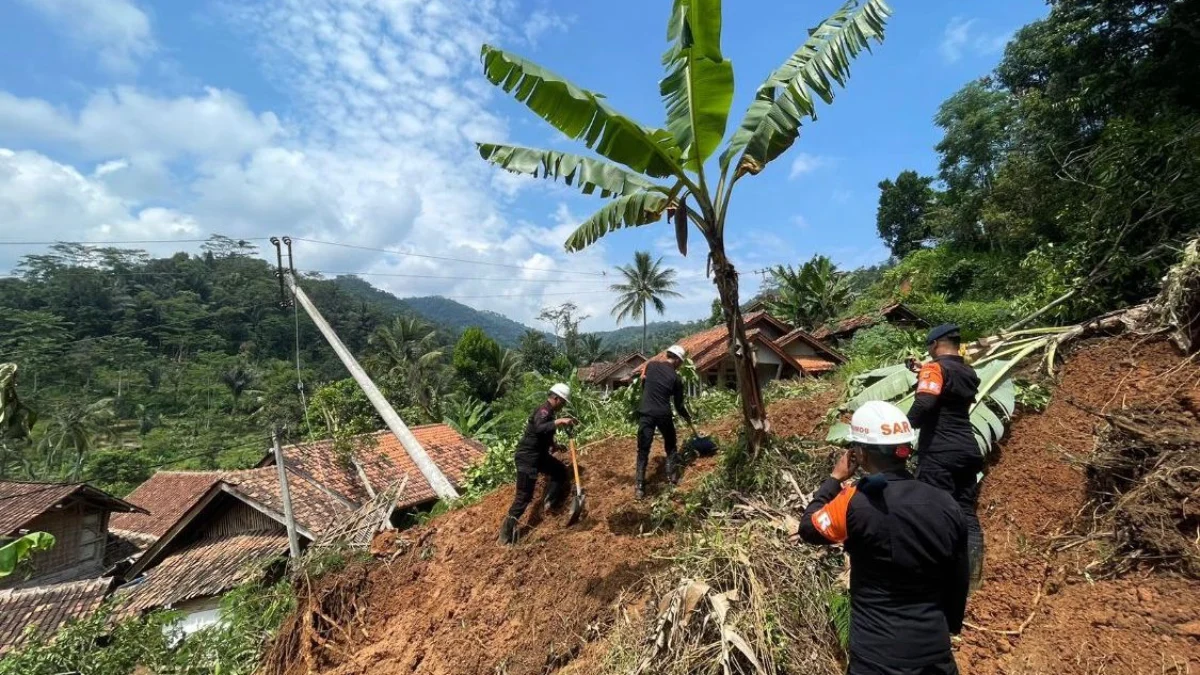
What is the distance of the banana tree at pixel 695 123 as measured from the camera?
443 centimetres

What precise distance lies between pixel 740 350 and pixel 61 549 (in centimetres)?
2121

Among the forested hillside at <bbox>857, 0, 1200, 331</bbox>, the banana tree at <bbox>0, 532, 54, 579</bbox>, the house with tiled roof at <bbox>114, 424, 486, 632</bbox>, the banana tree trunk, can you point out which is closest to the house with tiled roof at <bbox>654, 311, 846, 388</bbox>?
the forested hillside at <bbox>857, 0, 1200, 331</bbox>

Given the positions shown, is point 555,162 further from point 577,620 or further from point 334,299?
point 334,299

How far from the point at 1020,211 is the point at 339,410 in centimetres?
2575

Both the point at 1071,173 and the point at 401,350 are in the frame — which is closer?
the point at 1071,173

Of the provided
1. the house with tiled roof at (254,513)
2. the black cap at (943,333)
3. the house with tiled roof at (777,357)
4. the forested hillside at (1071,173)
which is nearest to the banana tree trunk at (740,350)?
the black cap at (943,333)

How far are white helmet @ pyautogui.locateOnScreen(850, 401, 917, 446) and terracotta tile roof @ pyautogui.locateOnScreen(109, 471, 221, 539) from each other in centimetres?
2504

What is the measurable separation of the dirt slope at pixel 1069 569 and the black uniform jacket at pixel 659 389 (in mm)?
2821

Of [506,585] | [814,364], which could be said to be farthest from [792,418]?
[814,364]

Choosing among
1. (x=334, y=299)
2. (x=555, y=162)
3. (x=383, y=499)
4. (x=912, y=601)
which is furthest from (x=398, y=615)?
(x=334, y=299)

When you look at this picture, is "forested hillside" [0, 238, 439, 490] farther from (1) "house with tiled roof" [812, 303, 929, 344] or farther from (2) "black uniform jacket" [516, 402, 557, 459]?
(1) "house with tiled roof" [812, 303, 929, 344]

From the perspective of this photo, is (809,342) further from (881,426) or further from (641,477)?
(881,426)

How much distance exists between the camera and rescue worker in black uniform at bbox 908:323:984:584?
11.7 feet

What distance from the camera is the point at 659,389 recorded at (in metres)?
5.98
